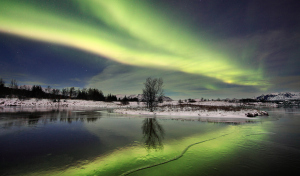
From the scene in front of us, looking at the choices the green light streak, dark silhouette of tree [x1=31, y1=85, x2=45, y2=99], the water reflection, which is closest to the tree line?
dark silhouette of tree [x1=31, y1=85, x2=45, y2=99]

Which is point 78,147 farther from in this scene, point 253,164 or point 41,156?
point 253,164

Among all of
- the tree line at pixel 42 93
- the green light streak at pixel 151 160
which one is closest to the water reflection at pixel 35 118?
the green light streak at pixel 151 160

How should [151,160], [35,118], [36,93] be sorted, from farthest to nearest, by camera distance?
[36,93] → [35,118] → [151,160]

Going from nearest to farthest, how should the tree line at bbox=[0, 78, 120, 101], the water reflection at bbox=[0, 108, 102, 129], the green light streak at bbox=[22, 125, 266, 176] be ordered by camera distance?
the green light streak at bbox=[22, 125, 266, 176] < the water reflection at bbox=[0, 108, 102, 129] < the tree line at bbox=[0, 78, 120, 101]

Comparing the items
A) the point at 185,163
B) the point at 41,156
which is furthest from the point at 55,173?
the point at 185,163

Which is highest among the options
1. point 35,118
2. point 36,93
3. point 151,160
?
point 36,93

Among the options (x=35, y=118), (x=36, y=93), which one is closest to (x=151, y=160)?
(x=35, y=118)

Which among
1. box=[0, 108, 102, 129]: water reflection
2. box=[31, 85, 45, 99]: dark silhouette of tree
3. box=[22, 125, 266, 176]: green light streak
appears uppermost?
box=[31, 85, 45, 99]: dark silhouette of tree

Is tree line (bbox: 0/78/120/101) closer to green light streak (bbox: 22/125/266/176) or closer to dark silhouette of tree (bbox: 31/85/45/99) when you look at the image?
dark silhouette of tree (bbox: 31/85/45/99)

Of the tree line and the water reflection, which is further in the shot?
the tree line

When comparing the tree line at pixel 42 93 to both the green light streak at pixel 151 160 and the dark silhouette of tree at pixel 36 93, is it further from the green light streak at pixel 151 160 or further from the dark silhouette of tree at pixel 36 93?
the green light streak at pixel 151 160

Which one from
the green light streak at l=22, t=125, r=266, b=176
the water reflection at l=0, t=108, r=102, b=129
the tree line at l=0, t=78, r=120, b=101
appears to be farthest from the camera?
the tree line at l=0, t=78, r=120, b=101

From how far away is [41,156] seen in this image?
6316 mm

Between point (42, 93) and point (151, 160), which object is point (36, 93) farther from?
point (151, 160)
